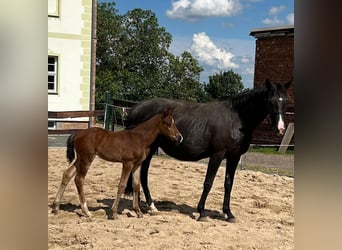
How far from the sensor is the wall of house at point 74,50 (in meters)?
10.7

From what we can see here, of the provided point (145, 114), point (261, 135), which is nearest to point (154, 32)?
point (261, 135)

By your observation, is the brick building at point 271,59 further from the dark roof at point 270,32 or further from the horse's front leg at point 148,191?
the horse's front leg at point 148,191

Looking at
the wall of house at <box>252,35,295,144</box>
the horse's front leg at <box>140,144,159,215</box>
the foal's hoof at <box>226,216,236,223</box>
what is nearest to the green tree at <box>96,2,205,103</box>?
the wall of house at <box>252,35,295,144</box>

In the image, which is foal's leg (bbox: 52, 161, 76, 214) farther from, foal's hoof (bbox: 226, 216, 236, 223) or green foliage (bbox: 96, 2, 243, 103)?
green foliage (bbox: 96, 2, 243, 103)

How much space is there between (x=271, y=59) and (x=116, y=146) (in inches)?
258

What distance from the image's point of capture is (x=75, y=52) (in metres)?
11.1

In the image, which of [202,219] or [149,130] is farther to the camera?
[202,219]

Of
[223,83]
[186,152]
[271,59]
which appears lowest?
[186,152]

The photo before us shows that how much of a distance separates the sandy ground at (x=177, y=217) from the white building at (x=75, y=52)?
5006 mm

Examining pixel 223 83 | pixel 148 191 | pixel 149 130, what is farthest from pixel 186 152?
pixel 223 83

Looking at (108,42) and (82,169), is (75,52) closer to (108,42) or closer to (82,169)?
(108,42)
